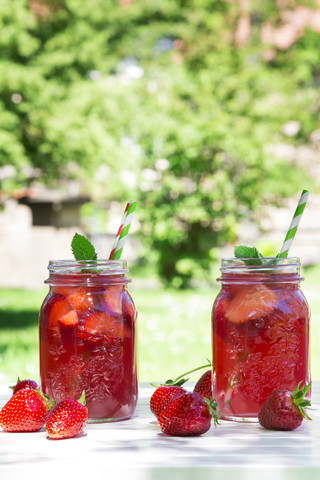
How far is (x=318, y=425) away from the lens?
4.99ft

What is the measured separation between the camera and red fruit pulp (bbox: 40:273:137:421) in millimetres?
1565

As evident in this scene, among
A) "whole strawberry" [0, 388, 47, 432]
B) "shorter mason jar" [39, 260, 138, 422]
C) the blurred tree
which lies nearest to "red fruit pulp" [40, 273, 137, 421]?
→ "shorter mason jar" [39, 260, 138, 422]

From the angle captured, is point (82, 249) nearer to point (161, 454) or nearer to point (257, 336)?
point (257, 336)

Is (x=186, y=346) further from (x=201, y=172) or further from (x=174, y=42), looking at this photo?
(x=174, y=42)

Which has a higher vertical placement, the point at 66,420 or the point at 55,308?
the point at 55,308

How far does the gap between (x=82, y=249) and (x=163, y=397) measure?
0.35 m

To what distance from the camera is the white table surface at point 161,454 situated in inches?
45.8

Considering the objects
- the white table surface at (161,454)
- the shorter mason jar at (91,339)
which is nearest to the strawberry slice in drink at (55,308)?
the shorter mason jar at (91,339)

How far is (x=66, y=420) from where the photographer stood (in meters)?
1.39

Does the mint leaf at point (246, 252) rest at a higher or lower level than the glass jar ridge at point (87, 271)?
higher

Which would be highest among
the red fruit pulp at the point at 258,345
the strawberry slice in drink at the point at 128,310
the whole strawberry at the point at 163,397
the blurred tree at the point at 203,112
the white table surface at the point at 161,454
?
the blurred tree at the point at 203,112

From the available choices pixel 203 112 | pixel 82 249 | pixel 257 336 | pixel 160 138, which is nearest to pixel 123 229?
pixel 82 249

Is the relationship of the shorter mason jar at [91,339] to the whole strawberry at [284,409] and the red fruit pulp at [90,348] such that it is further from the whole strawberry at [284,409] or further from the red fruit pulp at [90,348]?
the whole strawberry at [284,409]

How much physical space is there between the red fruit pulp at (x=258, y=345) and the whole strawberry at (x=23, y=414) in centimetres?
37
